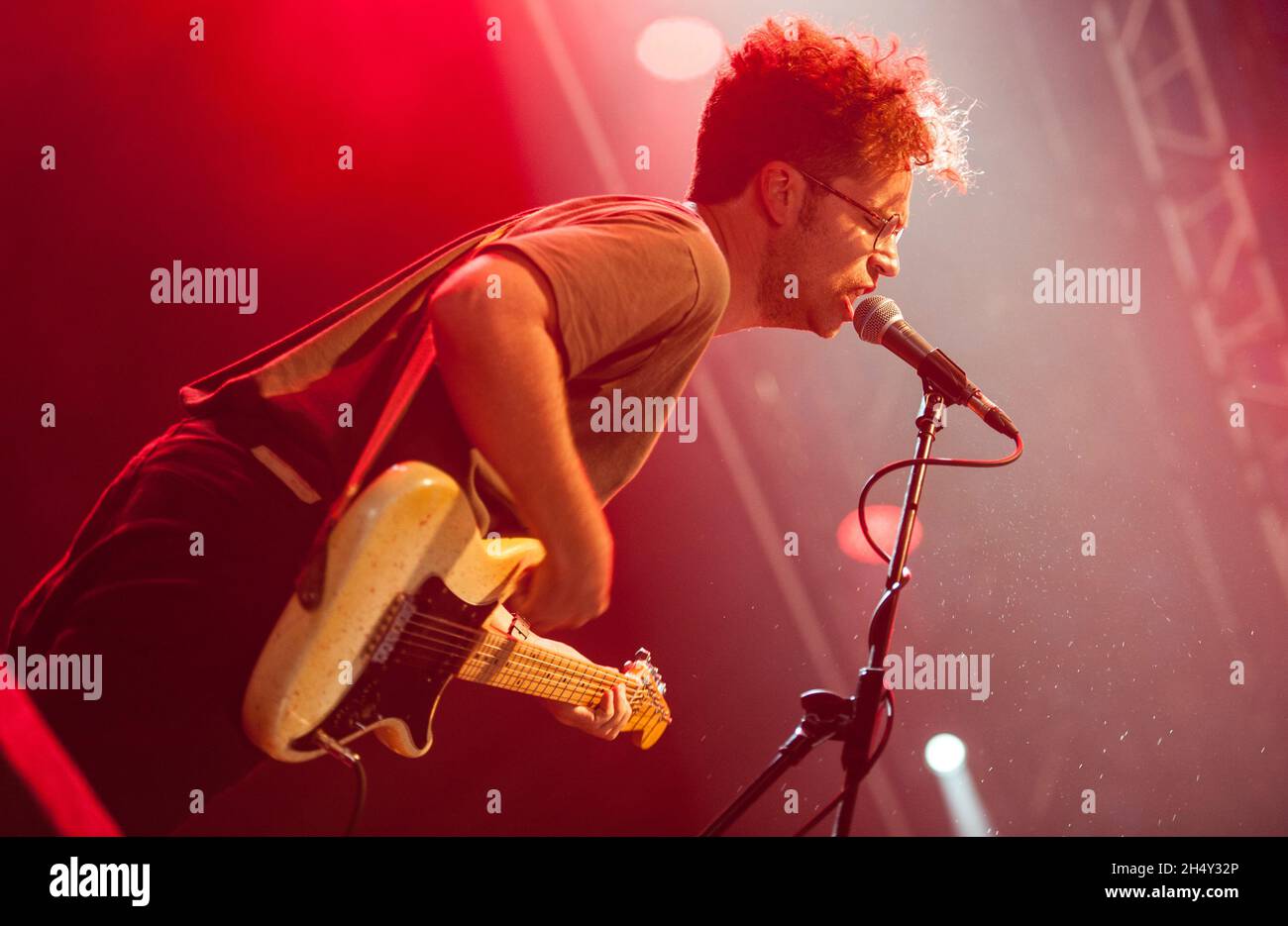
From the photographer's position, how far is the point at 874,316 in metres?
2.00

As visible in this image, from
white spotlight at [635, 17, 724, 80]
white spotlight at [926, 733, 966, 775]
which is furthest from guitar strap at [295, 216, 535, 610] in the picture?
white spotlight at [926, 733, 966, 775]

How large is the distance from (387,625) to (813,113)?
1.33 metres

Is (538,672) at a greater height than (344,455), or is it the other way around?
(344,455)

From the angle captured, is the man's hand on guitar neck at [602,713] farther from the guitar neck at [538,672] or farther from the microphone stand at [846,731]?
the microphone stand at [846,731]

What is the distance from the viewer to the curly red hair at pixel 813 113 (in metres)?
1.98

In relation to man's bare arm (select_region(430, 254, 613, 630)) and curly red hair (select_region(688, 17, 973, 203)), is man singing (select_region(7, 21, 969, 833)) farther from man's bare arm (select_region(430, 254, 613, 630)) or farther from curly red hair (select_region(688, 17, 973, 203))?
curly red hair (select_region(688, 17, 973, 203))

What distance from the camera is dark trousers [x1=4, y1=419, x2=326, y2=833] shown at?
1.48 metres

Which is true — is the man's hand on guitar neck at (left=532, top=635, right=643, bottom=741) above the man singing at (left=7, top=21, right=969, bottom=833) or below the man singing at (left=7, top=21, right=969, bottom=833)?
below

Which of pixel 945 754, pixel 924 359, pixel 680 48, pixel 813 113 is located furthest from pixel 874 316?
pixel 945 754

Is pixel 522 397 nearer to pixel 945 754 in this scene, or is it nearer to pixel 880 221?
pixel 880 221

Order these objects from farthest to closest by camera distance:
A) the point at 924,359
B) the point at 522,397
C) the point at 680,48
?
the point at 680,48 < the point at 924,359 < the point at 522,397

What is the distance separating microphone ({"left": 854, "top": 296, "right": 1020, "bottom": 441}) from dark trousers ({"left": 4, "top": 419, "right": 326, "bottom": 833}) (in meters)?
1.21

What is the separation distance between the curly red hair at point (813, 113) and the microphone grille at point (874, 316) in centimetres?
28

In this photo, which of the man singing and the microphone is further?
the microphone
